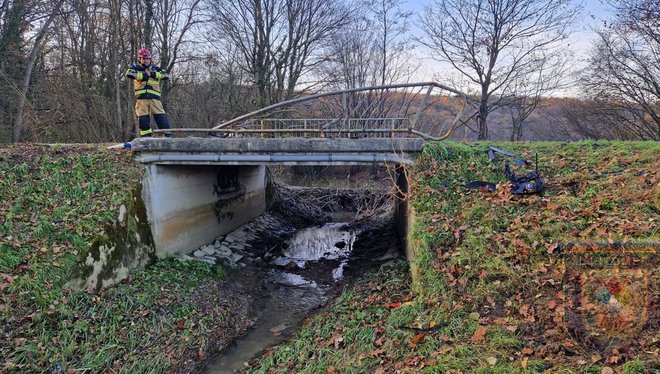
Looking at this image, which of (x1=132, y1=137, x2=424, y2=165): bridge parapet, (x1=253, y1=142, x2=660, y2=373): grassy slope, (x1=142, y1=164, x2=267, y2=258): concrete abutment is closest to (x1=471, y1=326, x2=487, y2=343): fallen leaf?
(x1=253, y1=142, x2=660, y2=373): grassy slope

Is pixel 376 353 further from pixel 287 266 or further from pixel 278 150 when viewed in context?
pixel 287 266

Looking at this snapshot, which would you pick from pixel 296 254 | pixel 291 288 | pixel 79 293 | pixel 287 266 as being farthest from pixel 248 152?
pixel 296 254

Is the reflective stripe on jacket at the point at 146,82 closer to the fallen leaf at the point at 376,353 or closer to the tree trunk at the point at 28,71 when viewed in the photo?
the fallen leaf at the point at 376,353

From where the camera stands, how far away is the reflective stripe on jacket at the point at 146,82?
8391 millimetres

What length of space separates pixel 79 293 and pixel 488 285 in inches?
238

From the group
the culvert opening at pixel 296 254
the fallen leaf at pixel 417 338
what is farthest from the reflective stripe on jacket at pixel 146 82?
the fallen leaf at pixel 417 338

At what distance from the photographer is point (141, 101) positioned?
8.66 meters

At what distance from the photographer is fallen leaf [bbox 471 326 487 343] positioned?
413cm

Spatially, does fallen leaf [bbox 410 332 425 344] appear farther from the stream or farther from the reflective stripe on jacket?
the reflective stripe on jacket

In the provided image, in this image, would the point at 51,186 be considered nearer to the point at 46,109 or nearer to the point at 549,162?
the point at 549,162

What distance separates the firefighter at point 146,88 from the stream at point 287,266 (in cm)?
370

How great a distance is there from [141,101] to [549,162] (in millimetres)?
8748

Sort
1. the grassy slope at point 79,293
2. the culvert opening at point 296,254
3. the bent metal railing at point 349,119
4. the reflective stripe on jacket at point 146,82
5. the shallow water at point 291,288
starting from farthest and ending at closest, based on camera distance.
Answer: the reflective stripe on jacket at point 146,82 → the bent metal railing at point 349,119 → the culvert opening at point 296,254 → the shallow water at point 291,288 → the grassy slope at point 79,293

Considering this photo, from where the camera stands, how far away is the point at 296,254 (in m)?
11.9
